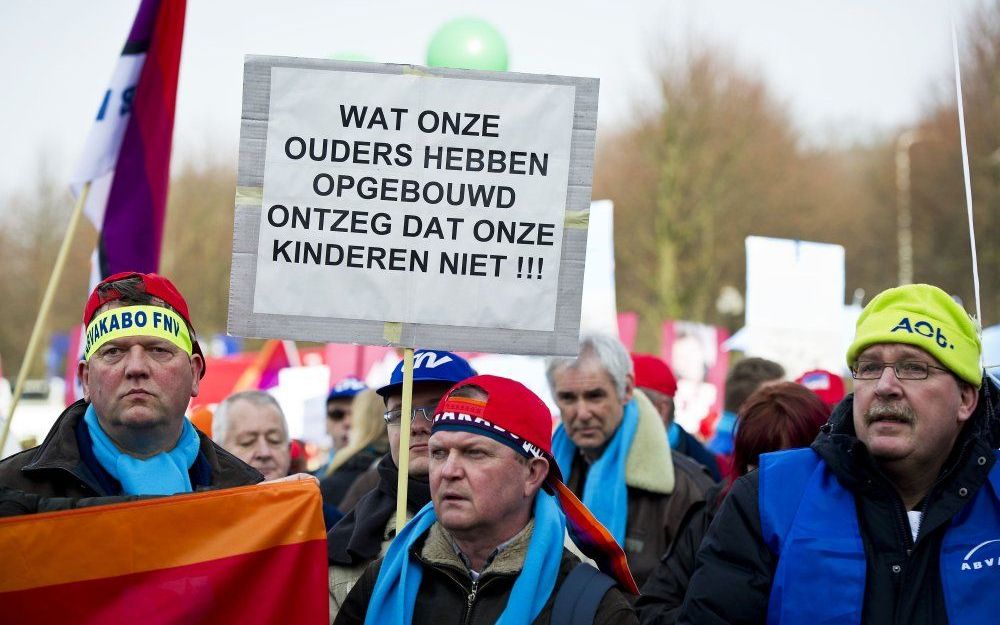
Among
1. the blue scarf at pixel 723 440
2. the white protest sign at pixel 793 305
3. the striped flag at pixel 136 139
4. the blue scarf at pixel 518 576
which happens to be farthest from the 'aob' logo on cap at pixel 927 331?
the white protest sign at pixel 793 305

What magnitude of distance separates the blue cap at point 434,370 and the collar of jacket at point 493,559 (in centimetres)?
92

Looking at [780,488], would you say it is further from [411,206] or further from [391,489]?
[391,489]

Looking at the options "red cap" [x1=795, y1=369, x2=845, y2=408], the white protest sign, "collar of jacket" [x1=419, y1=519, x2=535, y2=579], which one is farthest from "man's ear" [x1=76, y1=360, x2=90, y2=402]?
the white protest sign

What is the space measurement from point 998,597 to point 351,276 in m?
2.01

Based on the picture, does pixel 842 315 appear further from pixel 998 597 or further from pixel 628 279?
pixel 628 279

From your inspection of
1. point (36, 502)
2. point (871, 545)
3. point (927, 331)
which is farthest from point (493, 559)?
point (927, 331)

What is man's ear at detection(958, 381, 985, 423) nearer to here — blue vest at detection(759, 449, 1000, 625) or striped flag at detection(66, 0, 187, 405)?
blue vest at detection(759, 449, 1000, 625)

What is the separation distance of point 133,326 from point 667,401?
393 centimetres

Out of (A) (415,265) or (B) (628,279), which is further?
(B) (628,279)

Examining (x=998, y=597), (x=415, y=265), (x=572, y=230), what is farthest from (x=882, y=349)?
(x=415, y=265)

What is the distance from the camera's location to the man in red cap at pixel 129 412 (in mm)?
3562

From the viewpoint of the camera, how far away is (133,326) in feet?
12.2

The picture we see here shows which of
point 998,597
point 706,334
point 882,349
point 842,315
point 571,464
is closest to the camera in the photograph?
point 998,597

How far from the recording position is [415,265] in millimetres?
3934
